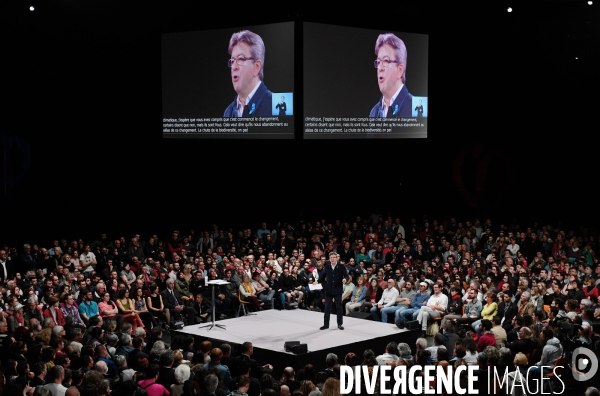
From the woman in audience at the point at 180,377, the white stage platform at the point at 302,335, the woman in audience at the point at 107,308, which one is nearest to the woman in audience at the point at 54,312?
the woman in audience at the point at 107,308

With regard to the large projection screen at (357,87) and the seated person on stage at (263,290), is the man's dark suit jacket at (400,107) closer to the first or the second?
the large projection screen at (357,87)

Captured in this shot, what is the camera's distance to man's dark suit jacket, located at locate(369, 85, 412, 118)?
17.7m

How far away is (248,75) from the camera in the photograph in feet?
55.7

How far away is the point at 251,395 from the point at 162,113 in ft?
36.4

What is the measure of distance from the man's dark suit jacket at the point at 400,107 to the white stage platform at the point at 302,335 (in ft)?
19.6

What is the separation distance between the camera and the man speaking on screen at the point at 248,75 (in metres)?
16.9

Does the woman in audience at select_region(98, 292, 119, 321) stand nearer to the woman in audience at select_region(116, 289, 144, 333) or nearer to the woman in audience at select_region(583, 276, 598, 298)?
the woman in audience at select_region(116, 289, 144, 333)

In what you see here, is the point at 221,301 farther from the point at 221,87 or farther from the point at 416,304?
the point at 221,87

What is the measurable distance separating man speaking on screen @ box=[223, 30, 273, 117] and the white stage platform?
5.36 m

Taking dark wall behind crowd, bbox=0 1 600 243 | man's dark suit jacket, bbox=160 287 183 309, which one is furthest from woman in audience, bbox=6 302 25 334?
dark wall behind crowd, bbox=0 1 600 243

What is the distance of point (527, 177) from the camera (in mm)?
21609

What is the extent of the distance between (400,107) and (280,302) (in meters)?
5.83

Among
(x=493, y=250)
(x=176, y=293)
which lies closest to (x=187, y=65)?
(x=176, y=293)
